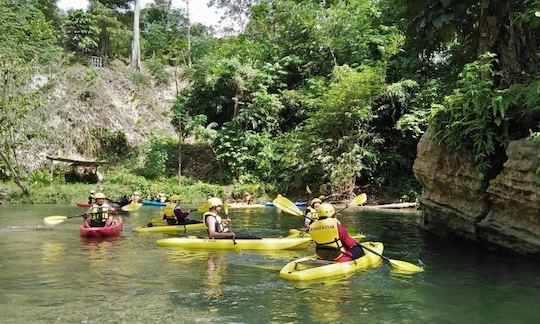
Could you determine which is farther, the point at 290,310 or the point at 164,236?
the point at 164,236

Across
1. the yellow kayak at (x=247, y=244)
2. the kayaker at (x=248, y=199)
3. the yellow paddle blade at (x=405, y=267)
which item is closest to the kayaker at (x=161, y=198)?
the kayaker at (x=248, y=199)

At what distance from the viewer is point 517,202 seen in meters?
8.70

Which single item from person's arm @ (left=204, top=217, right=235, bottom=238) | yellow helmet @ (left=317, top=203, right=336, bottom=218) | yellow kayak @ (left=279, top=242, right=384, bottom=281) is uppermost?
yellow helmet @ (left=317, top=203, right=336, bottom=218)

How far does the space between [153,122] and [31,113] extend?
25.0 feet

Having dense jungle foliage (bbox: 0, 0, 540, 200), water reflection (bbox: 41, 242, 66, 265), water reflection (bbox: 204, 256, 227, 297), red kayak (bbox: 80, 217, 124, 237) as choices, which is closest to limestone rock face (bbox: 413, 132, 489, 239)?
dense jungle foliage (bbox: 0, 0, 540, 200)

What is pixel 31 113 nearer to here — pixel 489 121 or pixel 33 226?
pixel 33 226

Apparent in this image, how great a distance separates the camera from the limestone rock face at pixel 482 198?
848 centimetres

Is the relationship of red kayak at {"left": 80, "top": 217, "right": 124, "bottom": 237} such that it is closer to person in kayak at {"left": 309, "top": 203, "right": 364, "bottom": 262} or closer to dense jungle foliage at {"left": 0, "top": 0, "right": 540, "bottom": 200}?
person in kayak at {"left": 309, "top": 203, "right": 364, "bottom": 262}

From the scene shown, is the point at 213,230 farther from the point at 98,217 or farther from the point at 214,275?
the point at 98,217

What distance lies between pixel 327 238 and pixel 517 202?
342cm

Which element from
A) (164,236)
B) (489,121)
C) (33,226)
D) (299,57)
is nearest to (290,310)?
(489,121)

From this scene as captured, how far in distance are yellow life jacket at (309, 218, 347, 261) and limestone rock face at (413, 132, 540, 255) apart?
3.17 m

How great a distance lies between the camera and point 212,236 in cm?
1019

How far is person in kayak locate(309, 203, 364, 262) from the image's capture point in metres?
7.61
